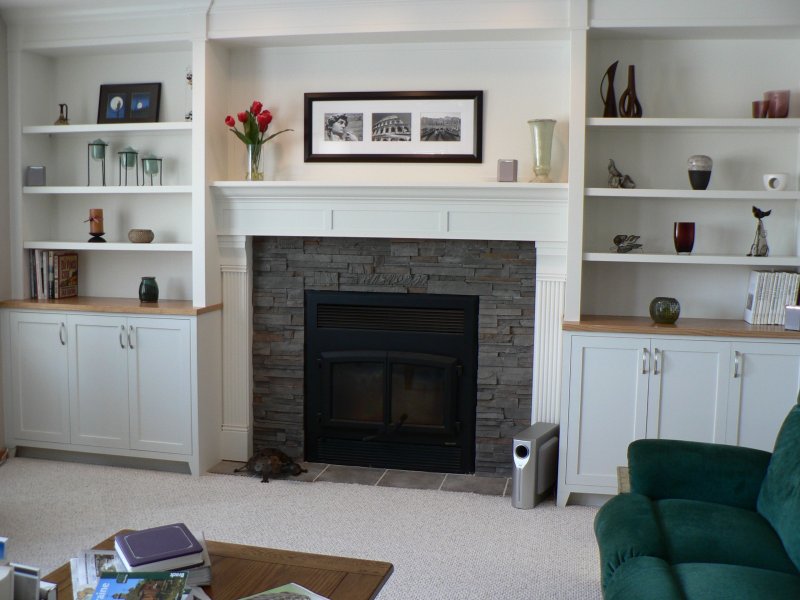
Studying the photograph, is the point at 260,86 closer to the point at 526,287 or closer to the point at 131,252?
the point at 131,252

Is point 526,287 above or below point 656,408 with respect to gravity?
above

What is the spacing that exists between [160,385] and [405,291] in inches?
53.3

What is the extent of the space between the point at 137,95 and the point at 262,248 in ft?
3.55

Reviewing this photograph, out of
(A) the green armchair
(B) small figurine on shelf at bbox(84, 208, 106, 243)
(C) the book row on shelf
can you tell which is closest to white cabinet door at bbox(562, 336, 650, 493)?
(A) the green armchair

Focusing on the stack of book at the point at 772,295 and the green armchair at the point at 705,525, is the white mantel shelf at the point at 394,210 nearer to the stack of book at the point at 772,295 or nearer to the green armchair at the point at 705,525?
the stack of book at the point at 772,295

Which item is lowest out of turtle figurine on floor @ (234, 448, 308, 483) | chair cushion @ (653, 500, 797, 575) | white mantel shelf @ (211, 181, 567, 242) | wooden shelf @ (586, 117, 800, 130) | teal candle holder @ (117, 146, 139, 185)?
turtle figurine on floor @ (234, 448, 308, 483)

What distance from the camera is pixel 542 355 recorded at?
4.14 m

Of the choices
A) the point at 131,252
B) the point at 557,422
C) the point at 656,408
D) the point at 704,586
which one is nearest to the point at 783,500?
the point at 704,586

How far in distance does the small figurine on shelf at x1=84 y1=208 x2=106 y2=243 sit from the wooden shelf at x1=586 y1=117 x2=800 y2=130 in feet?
8.61

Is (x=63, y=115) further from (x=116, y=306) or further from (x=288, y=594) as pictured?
(x=288, y=594)

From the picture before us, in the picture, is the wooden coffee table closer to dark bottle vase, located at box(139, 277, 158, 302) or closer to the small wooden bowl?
dark bottle vase, located at box(139, 277, 158, 302)

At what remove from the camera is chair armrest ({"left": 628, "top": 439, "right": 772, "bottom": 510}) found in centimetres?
275

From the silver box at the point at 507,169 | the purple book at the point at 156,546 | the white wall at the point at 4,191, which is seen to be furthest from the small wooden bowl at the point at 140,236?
the purple book at the point at 156,546

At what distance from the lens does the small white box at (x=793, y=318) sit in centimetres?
369
